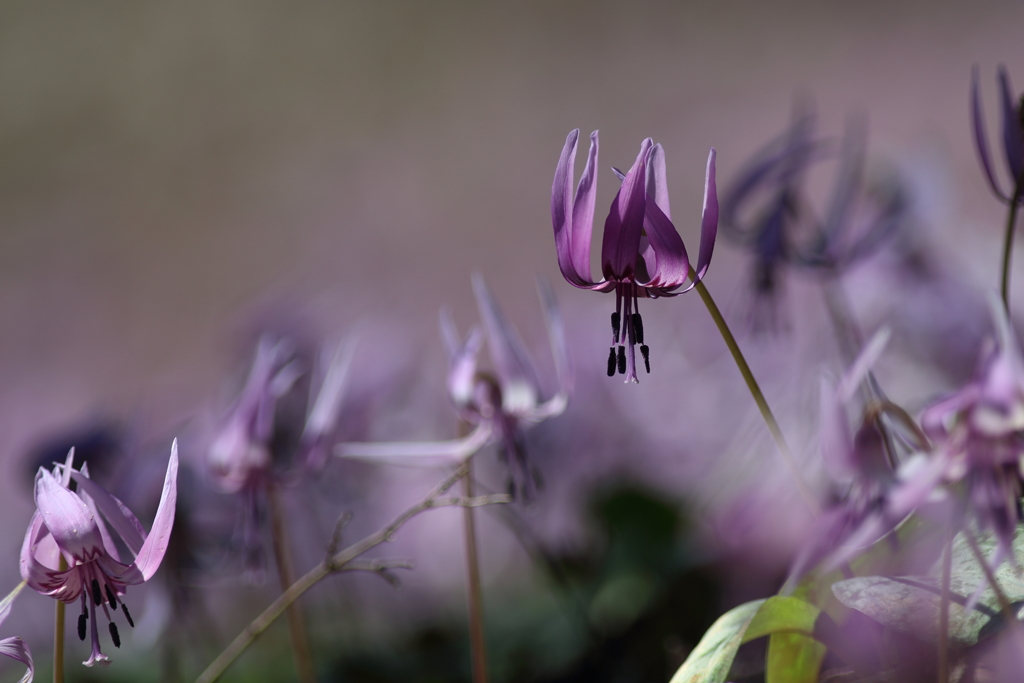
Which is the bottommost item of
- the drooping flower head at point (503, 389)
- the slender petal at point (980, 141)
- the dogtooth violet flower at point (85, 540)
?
the dogtooth violet flower at point (85, 540)

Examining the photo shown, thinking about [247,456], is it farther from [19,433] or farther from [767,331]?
[19,433]

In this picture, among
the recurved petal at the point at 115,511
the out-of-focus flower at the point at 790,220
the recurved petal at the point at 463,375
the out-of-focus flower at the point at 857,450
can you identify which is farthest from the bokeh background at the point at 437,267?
the recurved petal at the point at 115,511

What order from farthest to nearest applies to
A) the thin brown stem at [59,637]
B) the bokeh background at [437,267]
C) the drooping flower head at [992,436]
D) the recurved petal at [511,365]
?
Result: the bokeh background at [437,267] < the recurved petal at [511,365] < the thin brown stem at [59,637] < the drooping flower head at [992,436]

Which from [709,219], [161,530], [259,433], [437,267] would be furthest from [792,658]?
[437,267]

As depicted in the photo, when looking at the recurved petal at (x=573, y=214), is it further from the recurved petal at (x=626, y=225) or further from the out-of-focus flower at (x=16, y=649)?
the out-of-focus flower at (x=16, y=649)

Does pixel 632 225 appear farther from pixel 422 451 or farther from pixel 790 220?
pixel 790 220

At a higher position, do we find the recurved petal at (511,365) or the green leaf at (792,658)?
the recurved petal at (511,365)

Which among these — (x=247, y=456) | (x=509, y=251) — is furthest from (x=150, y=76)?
(x=247, y=456)
